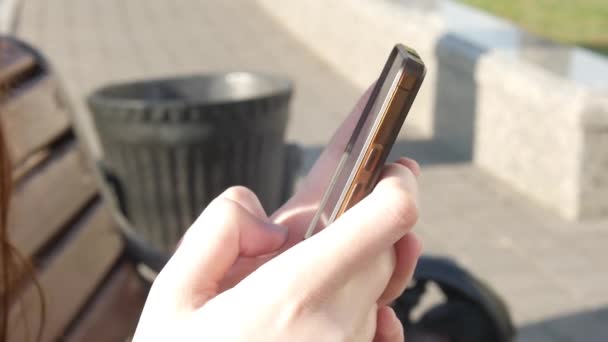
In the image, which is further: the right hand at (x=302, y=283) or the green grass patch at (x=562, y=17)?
the green grass patch at (x=562, y=17)

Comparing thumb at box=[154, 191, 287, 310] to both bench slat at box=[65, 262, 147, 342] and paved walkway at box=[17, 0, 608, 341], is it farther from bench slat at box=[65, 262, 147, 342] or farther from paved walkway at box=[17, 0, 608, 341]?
paved walkway at box=[17, 0, 608, 341]

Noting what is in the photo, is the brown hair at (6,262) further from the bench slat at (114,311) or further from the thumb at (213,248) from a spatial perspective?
the thumb at (213,248)

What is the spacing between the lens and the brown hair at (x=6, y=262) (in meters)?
1.49

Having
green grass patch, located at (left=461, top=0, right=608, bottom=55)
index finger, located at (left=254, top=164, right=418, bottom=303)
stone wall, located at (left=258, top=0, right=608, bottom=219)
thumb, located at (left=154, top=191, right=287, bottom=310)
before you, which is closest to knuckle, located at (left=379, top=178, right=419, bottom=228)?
index finger, located at (left=254, top=164, right=418, bottom=303)

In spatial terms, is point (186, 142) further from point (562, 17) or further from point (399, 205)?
point (562, 17)

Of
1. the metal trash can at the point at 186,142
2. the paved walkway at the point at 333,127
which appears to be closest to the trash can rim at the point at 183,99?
the metal trash can at the point at 186,142

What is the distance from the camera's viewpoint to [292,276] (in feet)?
2.63

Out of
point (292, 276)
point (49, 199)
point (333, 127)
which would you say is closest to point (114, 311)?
point (49, 199)

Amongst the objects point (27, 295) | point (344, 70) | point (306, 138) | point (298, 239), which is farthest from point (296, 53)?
point (298, 239)

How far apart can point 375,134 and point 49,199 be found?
4.57 feet

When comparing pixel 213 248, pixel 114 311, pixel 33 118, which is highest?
pixel 213 248

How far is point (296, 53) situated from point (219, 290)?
28.7 ft

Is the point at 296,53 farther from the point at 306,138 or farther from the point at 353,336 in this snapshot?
the point at 353,336

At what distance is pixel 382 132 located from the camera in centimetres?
87
